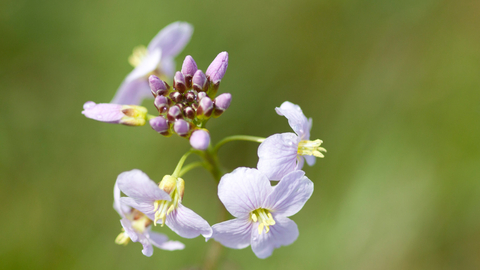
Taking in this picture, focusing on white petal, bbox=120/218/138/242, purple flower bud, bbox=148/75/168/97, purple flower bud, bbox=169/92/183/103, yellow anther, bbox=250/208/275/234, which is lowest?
white petal, bbox=120/218/138/242

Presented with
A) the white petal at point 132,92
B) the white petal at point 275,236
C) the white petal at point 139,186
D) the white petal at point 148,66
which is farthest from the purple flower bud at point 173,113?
the white petal at point 132,92

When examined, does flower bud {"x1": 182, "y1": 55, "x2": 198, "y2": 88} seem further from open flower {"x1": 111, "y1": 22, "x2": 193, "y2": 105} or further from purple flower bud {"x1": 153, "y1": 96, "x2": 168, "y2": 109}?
open flower {"x1": 111, "y1": 22, "x2": 193, "y2": 105}

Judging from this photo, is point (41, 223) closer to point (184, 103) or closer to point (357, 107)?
point (184, 103)

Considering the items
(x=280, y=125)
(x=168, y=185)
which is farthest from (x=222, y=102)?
(x=280, y=125)

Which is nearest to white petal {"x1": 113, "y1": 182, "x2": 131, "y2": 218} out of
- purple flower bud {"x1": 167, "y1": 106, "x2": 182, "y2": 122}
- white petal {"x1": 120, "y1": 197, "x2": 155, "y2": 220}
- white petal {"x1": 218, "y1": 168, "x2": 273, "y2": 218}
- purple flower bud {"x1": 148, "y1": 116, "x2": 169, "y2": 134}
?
→ white petal {"x1": 120, "y1": 197, "x2": 155, "y2": 220}

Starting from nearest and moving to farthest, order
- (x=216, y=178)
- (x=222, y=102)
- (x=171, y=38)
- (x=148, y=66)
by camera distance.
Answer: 1. (x=222, y=102)
2. (x=216, y=178)
3. (x=148, y=66)
4. (x=171, y=38)

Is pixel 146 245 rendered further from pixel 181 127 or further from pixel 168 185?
pixel 181 127

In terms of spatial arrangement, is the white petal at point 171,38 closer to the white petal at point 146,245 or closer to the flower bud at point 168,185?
the flower bud at point 168,185
